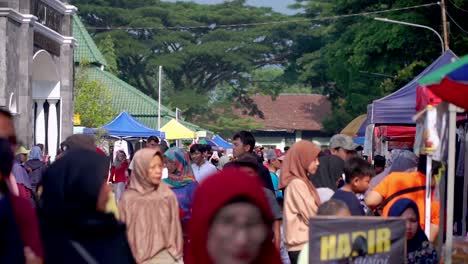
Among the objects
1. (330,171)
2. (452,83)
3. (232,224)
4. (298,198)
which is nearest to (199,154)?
(330,171)

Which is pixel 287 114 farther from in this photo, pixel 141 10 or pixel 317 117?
pixel 141 10

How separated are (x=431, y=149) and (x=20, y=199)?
3.83 m

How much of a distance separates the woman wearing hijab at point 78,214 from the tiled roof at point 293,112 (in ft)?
275

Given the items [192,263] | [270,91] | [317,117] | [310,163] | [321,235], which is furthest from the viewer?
[317,117]

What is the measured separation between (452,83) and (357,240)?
1217mm

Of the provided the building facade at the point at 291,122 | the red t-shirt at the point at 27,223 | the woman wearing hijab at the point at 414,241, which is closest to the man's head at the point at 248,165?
the woman wearing hijab at the point at 414,241

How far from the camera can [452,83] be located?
7559mm

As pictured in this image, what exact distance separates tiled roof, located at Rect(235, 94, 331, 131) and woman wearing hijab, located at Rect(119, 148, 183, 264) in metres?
79.9

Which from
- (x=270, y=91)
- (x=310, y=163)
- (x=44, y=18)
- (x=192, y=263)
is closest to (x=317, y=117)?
(x=270, y=91)

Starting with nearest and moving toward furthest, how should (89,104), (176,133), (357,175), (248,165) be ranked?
(357,175), (248,165), (176,133), (89,104)

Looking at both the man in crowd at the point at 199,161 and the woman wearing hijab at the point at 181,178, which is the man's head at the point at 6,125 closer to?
the woman wearing hijab at the point at 181,178

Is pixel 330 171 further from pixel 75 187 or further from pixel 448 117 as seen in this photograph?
pixel 75 187

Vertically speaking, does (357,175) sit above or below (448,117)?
below

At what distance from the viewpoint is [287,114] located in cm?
9569
